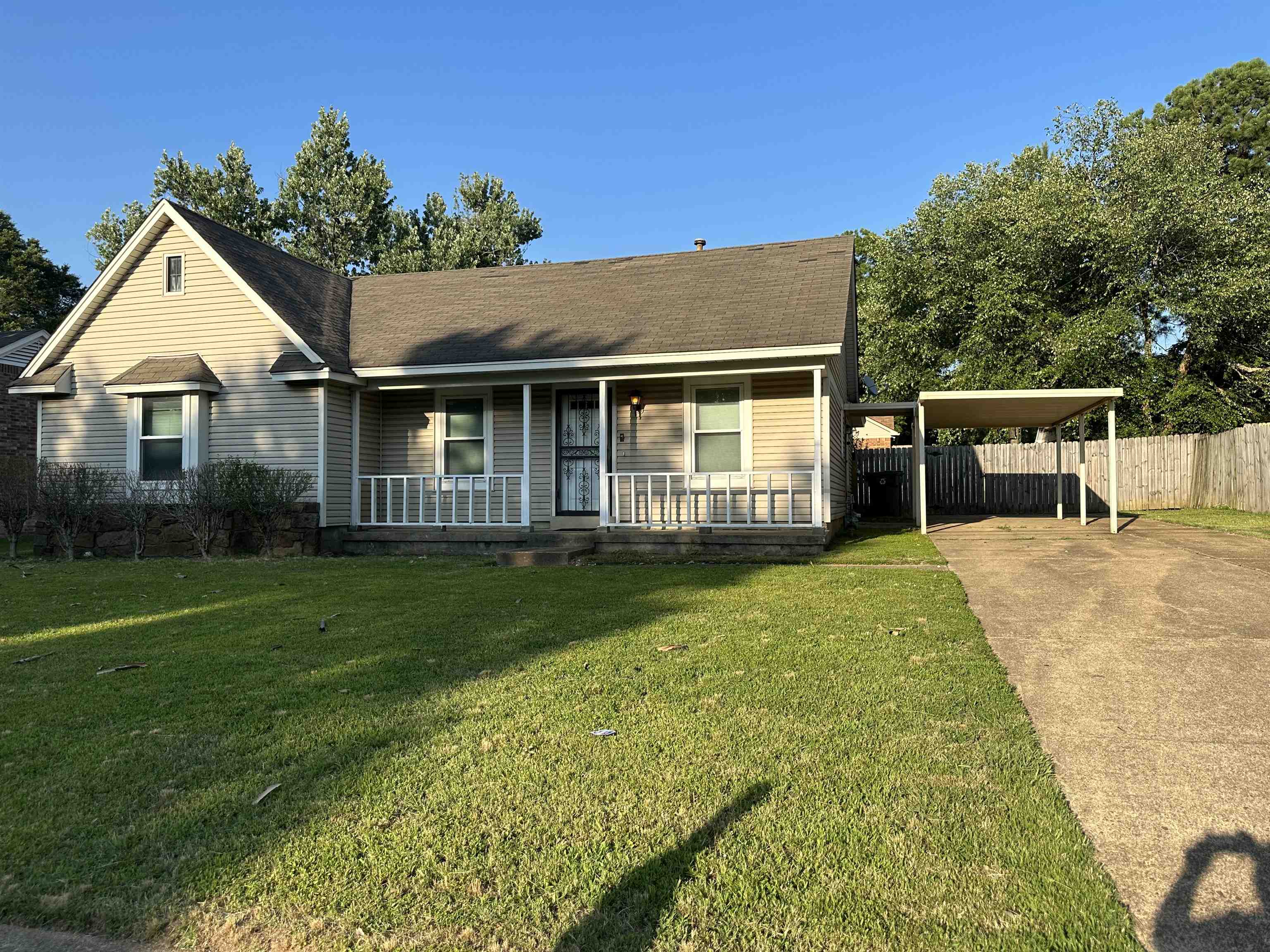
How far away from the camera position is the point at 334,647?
198 inches

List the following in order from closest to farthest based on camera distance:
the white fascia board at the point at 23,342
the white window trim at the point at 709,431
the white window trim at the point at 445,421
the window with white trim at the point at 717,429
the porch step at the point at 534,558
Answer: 1. the porch step at the point at 534,558
2. the white window trim at the point at 709,431
3. the window with white trim at the point at 717,429
4. the white window trim at the point at 445,421
5. the white fascia board at the point at 23,342

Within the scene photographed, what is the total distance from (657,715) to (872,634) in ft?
7.05

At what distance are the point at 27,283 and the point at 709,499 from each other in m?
37.9

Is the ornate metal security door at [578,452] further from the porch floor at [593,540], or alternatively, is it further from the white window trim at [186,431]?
the white window trim at [186,431]

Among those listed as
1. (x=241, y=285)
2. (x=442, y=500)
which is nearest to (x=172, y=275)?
(x=241, y=285)

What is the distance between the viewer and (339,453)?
12688mm

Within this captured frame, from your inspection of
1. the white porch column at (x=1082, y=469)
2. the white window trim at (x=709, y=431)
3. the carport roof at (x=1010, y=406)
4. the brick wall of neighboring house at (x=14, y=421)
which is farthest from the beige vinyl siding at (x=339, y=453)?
the white porch column at (x=1082, y=469)

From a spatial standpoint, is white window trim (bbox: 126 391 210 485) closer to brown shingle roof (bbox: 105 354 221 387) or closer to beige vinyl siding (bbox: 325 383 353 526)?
brown shingle roof (bbox: 105 354 221 387)

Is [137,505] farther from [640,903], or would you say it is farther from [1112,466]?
[1112,466]

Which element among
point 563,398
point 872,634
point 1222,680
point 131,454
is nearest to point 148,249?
point 131,454

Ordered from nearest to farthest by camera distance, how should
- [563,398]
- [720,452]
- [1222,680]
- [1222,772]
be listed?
[1222,772] → [1222,680] → [720,452] → [563,398]

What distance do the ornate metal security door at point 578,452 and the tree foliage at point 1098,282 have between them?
14.3 meters

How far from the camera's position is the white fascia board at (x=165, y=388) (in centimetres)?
1241

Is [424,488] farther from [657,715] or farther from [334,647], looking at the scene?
[657,715]
